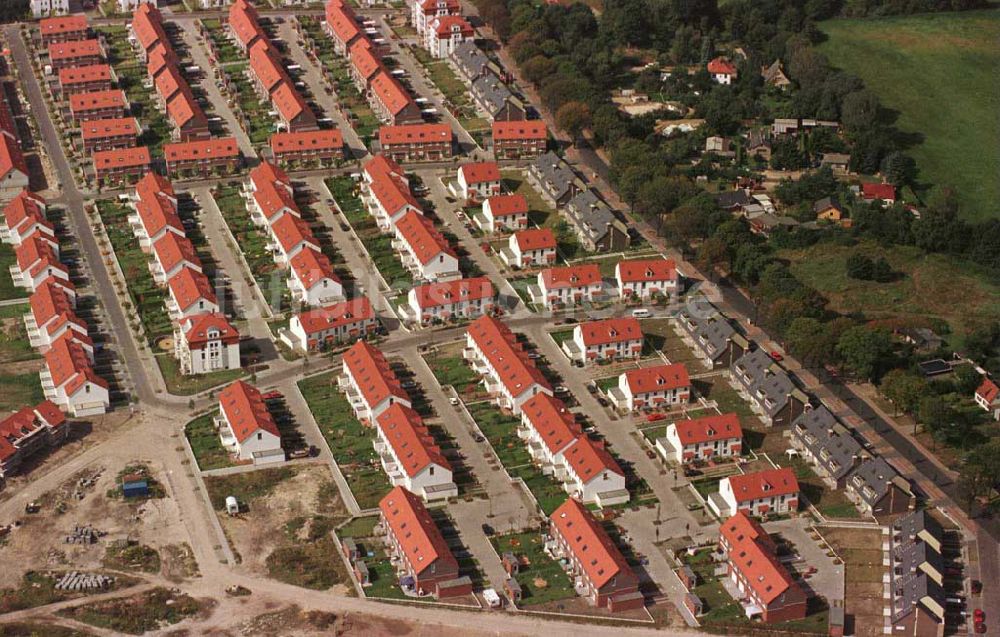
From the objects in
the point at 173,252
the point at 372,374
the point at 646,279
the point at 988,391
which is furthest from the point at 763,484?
the point at 173,252

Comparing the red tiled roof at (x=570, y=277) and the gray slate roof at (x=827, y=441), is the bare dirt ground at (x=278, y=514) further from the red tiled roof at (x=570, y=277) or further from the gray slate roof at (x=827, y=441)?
the gray slate roof at (x=827, y=441)

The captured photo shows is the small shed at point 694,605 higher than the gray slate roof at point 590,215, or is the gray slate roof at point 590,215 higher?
the gray slate roof at point 590,215

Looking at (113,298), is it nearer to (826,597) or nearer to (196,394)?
(196,394)

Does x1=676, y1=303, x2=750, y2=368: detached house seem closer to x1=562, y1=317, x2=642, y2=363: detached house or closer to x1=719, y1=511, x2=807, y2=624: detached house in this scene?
x1=562, y1=317, x2=642, y2=363: detached house

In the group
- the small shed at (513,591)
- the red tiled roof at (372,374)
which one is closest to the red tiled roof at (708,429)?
the small shed at (513,591)

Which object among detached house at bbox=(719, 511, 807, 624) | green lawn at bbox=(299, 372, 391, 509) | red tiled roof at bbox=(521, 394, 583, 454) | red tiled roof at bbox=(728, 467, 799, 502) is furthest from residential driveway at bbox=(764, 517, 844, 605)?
green lawn at bbox=(299, 372, 391, 509)

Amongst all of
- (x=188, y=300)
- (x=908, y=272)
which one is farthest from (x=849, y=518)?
(x=188, y=300)
